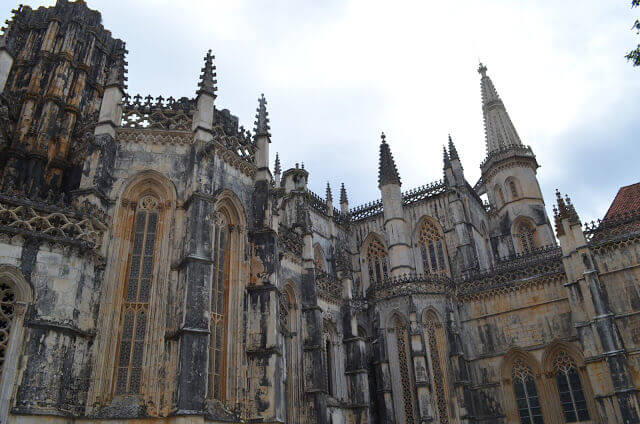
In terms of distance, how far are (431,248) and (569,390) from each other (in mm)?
13449

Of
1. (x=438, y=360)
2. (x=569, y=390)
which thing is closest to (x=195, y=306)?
(x=438, y=360)

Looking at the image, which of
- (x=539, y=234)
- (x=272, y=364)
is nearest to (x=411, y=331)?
(x=272, y=364)

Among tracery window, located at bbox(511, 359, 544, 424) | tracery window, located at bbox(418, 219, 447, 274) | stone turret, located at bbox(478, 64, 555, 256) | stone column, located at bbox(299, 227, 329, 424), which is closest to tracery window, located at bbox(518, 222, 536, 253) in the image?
stone turret, located at bbox(478, 64, 555, 256)

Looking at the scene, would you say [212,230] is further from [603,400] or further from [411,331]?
[603,400]

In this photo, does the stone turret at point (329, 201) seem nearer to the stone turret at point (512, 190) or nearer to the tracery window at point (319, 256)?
the tracery window at point (319, 256)

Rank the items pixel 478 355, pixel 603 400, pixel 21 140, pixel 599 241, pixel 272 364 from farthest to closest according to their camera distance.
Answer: pixel 478 355
pixel 599 241
pixel 603 400
pixel 21 140
pixel 272 364

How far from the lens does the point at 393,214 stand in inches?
1355

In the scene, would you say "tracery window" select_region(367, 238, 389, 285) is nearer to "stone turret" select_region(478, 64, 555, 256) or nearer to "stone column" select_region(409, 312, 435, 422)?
"stone turret" select_region(478, 64, 555, 256)

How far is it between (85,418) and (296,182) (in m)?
19.4

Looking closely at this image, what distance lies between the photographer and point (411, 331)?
2495 centimetres

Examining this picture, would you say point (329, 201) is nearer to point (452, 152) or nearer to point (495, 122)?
point (452, 152)

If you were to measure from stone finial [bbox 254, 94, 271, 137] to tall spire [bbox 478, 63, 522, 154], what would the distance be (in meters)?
24.6

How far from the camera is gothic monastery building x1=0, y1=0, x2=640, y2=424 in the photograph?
13.2 metres

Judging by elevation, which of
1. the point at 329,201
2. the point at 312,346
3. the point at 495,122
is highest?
the point at 495,122
